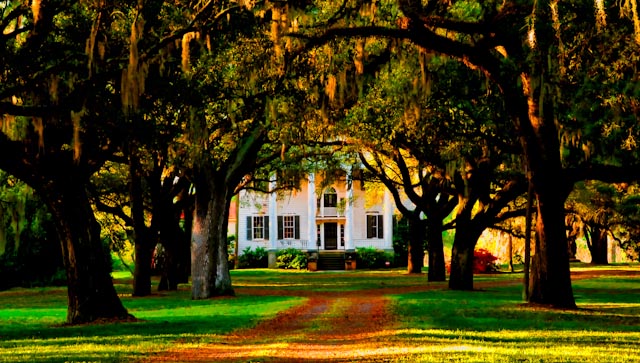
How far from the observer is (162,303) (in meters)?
29.1

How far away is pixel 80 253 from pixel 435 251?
87.7ft

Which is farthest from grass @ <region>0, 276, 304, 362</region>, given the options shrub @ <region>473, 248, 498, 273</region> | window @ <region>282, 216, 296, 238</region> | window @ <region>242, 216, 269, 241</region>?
window @ <region>242, 216, 269, 241</region>

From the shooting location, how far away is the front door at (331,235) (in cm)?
7406

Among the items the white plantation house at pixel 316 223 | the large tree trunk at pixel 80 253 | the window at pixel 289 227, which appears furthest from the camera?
the window at pixel 289 227

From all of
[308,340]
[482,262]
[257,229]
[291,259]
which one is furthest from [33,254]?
[308,340]

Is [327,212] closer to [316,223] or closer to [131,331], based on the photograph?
[316,223]

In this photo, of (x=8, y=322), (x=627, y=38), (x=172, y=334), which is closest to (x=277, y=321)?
(x=172, y=334)

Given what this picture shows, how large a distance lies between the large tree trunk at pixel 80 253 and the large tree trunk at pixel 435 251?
991 inches

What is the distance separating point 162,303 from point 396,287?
13.4m

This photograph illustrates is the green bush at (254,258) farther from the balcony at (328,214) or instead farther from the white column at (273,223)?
the balcony at (328,214)

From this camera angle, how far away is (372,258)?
70312mm

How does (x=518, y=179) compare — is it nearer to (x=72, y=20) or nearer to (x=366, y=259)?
(x=72, y=20)

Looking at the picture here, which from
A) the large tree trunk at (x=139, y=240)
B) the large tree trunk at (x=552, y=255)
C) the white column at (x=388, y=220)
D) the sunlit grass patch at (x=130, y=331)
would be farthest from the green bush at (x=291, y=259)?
the large tree trunk at (x=552, y=255)

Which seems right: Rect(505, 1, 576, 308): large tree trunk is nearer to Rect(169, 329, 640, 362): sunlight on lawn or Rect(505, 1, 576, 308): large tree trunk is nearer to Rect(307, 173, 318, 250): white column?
Rect(169, 329, 640, 362): sunlight on lawn
